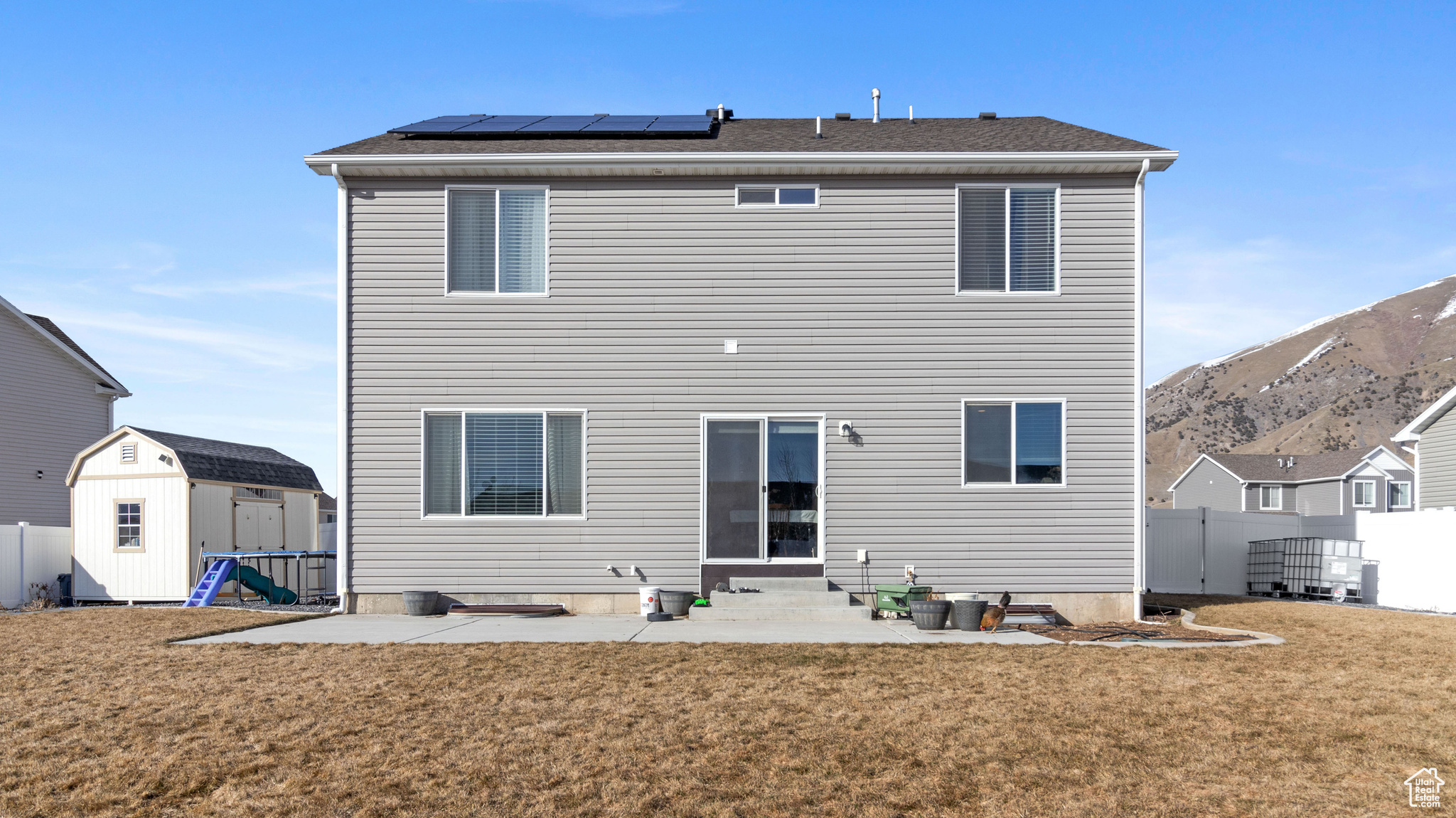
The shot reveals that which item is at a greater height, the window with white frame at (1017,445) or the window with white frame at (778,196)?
the window with white frame at (778,196)

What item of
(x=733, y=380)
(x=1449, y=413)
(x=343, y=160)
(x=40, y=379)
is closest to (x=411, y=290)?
(x=343, y=160)

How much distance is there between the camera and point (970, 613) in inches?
442

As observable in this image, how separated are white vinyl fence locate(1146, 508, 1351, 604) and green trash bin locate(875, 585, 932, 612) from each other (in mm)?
8924

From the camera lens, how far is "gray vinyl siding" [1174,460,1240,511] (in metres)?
47.1

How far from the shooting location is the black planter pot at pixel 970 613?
11.2 meters

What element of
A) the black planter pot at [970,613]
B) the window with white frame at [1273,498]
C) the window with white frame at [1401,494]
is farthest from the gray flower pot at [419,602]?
the window with white frame at [1401,494]

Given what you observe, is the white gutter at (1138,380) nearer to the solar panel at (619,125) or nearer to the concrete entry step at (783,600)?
the concrete entry step at (783,600)

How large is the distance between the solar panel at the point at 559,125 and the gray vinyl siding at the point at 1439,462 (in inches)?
810

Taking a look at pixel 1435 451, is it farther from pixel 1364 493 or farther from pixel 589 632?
pixel 1364 493

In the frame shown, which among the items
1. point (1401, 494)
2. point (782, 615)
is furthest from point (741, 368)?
point (1401, 494)

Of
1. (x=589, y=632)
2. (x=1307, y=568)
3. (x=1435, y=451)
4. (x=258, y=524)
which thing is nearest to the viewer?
(x=589, y=632)

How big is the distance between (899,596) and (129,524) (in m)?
12.9

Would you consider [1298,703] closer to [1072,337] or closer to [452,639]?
[1072,337]

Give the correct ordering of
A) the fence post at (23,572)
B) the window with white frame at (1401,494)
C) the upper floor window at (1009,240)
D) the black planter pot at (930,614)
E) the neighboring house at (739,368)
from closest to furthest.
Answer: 1. the black planter pot at (930,614)
2. the neighboring house at (739,368)
3. the upper floor window at (1009,240)
4. the fence post at (23,572)
5. the window with white frame at (1401,494)
